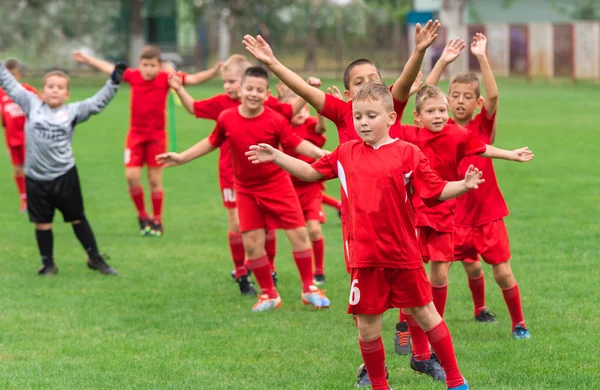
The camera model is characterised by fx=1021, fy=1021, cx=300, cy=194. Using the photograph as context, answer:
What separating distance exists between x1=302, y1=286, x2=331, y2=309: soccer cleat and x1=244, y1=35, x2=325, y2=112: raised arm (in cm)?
246

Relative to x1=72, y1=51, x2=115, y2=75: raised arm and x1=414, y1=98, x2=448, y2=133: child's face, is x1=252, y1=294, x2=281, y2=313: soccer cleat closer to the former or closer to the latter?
x1=414, y1=98, x2=448, y2=133: child's face

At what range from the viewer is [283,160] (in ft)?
19.0

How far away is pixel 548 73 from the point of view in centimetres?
4466

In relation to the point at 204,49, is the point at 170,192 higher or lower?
lower

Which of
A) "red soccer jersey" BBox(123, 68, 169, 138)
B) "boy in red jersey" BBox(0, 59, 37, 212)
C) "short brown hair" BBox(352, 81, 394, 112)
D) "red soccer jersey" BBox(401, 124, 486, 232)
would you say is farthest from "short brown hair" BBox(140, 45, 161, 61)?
"short brown hair" BBox(352, 81, 394, 112)

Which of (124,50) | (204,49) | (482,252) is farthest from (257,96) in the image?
(124,50)

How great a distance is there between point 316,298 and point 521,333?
1902 mm

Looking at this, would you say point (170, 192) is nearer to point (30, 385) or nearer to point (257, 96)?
point (257, 96)

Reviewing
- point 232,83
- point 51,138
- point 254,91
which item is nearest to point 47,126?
point 51,138

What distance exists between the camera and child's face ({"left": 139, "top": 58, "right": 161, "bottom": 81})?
12812 mm

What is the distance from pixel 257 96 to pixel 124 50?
50.8 m

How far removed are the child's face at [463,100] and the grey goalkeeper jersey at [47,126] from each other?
3.78 metres

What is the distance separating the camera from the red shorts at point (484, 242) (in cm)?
716

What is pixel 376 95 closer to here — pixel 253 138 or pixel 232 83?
pixel 253 138
